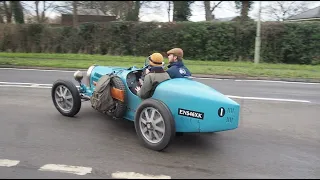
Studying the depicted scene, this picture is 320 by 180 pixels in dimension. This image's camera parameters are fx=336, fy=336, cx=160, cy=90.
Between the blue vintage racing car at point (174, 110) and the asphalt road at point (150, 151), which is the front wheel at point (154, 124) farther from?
the asphalt road at point (150, 151)

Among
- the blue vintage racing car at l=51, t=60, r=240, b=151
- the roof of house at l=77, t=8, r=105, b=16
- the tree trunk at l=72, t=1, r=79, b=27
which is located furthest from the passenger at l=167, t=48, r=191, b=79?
the roof of house at l=77, t=8, r=105, b=16

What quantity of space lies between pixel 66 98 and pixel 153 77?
229cm

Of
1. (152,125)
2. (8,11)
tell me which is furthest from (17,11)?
(152,125)

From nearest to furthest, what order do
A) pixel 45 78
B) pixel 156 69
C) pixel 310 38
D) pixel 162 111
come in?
pixel 162 111 < pixel 156 69 < pixel 45 78 < pixel 310 38

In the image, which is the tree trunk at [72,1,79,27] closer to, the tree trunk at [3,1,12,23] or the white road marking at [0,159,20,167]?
the tree trunk at [3,1,12,23]

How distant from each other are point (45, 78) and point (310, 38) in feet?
52.4

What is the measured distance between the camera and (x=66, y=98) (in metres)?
6.59

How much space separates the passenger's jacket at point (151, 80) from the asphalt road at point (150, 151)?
786mm

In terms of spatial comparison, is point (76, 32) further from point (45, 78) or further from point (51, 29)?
point (45, 78)

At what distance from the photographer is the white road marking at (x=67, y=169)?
4.14 metres

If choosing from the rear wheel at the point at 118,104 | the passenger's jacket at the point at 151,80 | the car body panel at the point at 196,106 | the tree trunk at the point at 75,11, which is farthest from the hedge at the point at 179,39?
the car body panel at the point at 196,106

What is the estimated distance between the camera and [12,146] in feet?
16.4

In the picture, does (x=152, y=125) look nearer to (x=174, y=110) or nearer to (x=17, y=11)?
(x=174, y=110)

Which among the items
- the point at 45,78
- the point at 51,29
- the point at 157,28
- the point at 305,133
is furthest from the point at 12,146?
the point at 51,29
